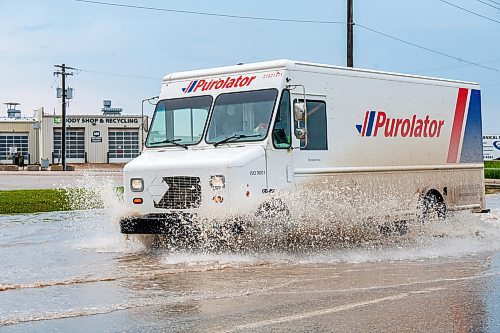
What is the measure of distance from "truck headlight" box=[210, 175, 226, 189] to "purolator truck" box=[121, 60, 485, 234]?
0.06 feet

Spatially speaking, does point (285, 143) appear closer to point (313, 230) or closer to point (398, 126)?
point (313, 230)

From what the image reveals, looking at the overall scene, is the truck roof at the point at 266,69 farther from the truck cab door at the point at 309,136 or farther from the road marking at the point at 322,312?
the road marking at the point at 322,312

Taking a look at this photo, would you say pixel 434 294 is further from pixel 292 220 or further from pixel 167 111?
pixel 167 111

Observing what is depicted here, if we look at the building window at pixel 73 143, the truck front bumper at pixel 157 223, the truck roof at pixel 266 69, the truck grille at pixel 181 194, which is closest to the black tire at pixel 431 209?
the truck roof at pixel 266 69

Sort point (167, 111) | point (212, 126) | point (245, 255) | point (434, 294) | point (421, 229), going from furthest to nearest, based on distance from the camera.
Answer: point (421, 229) → point (167, 111) → point (212, 126) → point (245, 255) → point (434, 294)

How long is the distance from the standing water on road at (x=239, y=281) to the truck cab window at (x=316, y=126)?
1528 mm

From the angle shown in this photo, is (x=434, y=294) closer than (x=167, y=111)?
Yes

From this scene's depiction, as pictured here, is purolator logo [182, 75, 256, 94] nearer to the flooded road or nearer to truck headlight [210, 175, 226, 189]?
truck headlight [210, 175, 226, 189]

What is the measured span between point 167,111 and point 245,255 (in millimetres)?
3215

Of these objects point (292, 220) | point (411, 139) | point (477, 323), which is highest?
point (411, 139)

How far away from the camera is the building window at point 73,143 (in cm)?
8406

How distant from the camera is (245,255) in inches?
478

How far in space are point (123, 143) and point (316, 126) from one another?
241 feet

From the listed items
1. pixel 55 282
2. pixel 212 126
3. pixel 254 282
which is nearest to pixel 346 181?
pixel 212 126
